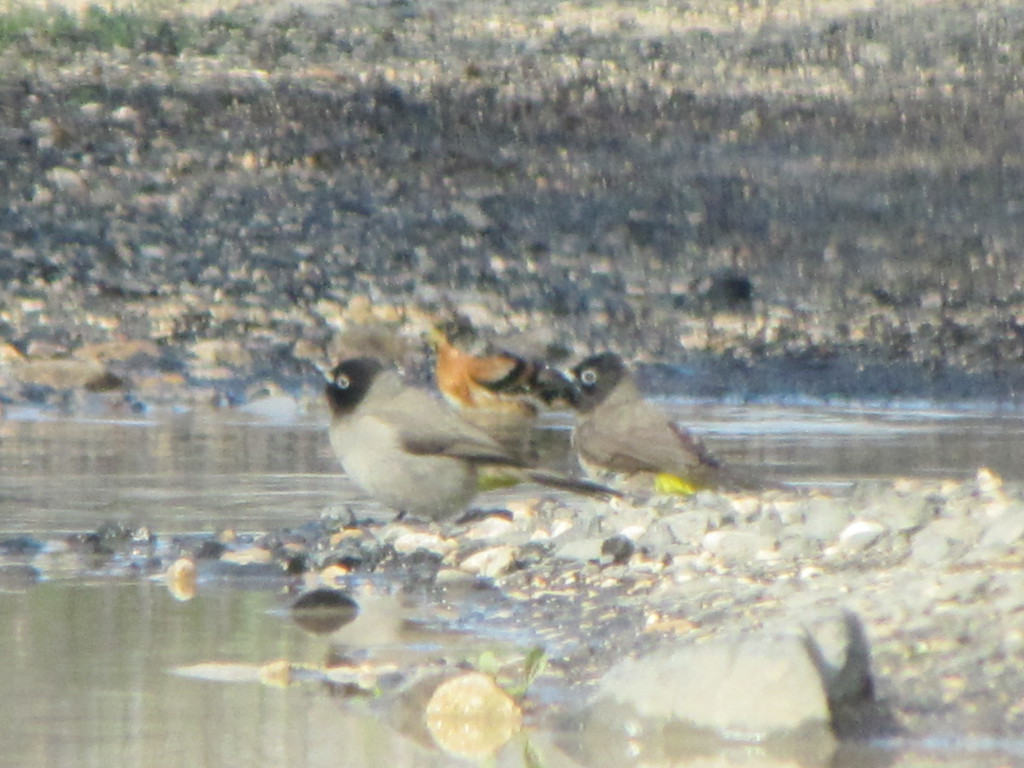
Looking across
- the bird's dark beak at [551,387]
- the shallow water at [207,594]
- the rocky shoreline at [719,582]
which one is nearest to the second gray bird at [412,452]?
the rocky shoreline at [719,582]

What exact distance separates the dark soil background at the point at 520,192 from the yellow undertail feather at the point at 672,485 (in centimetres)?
265

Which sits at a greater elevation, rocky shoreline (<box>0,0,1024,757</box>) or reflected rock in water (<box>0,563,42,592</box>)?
rocky shoreline (<box>0,0,1024,757</box>)

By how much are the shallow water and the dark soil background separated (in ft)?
4.14

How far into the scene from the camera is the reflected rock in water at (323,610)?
612 cm

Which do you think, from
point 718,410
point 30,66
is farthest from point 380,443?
point 30,66

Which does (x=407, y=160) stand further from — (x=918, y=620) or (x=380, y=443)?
(x=918, y=620)

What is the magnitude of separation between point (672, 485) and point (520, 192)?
8.50 metres

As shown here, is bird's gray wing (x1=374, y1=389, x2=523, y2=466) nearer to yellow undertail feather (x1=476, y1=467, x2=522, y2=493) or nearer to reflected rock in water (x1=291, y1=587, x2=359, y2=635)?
yellow undertail feather (x1=476, y1=467, x2=522, y2=493)

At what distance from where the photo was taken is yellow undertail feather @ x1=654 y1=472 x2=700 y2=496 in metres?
9.09

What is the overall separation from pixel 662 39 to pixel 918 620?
60.0 ft

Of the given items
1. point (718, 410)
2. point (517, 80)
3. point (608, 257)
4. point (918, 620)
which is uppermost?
point (517, 80)

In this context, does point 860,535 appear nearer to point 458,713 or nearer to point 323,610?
point 323,610

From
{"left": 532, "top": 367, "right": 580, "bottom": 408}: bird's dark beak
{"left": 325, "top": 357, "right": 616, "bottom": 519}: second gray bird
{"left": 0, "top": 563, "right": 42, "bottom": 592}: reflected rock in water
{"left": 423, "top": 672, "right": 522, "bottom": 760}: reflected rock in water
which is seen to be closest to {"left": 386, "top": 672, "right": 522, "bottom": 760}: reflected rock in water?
{"left": 423, "top": 672, "right": 522, "bottom": 760}: reflected rock in water

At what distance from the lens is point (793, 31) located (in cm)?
2350
